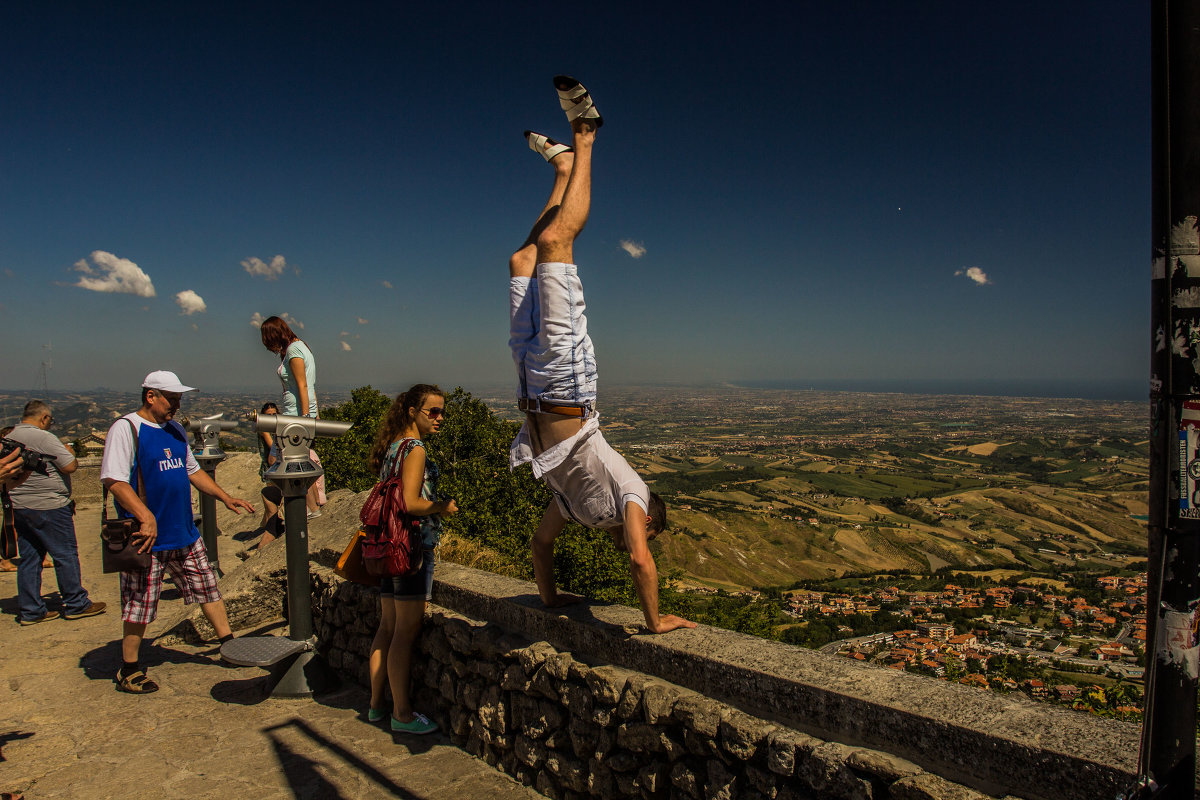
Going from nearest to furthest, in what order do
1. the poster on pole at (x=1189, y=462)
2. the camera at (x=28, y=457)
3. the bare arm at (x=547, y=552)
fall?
the poster on pole at (x=1189, y=462) < the bare arm at (x=547, y=552) < the camera at (x=28, y=457)

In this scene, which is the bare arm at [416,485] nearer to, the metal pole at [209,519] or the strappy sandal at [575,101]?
the strappy sandal at [575,101]

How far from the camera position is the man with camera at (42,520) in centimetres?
610

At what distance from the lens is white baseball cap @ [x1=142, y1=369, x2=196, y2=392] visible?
15.0 feet

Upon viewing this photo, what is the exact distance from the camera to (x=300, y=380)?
5.71 m

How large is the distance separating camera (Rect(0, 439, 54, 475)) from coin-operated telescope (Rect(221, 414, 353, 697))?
297 centimetres

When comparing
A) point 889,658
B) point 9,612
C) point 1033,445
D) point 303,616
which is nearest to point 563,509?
point 889,658

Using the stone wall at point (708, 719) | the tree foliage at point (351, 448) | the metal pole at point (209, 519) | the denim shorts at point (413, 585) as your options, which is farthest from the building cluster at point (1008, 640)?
the tree foliage at point (351, 448)

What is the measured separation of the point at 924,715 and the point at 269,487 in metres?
4.10

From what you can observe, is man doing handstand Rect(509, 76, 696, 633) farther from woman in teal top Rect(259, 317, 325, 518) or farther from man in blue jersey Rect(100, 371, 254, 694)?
woman in teal top Rect(259, 317, 325, 518)

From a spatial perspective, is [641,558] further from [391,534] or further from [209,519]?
[209,519]

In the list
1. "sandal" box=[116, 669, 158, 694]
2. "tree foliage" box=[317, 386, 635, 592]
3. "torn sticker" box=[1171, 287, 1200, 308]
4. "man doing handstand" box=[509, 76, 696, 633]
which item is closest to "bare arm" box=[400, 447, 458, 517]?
"man doing handstand" box=[509, 76, 696, 633]

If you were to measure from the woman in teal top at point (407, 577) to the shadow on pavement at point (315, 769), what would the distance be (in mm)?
325

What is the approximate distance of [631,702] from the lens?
2.71m

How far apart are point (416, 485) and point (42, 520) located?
5.09m
